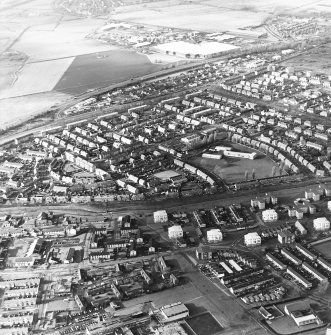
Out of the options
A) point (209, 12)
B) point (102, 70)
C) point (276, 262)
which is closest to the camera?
point (276, 262)

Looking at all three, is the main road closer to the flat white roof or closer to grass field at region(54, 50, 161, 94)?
grass field at region(54, 50, 161, 94)

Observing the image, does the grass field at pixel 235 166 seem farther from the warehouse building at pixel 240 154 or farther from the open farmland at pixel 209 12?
the open farmland at pixel 209 12

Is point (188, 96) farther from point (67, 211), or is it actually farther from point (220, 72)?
point (67, 211)

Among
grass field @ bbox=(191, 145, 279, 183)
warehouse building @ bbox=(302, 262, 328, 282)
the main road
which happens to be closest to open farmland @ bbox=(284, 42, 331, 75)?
grass field @ bbox=(191, 145, 279, 183)

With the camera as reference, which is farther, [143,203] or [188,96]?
[188,96]

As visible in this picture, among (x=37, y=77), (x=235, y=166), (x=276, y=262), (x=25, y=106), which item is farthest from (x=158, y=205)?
(x=37, y=77)

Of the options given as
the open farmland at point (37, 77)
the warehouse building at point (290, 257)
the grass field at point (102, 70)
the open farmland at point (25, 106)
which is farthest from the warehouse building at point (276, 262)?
the open farmland at point (37, 77)

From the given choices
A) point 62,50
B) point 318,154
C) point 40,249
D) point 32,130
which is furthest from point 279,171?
point 62,50

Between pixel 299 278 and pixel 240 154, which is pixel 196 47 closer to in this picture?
pixel 240 154
